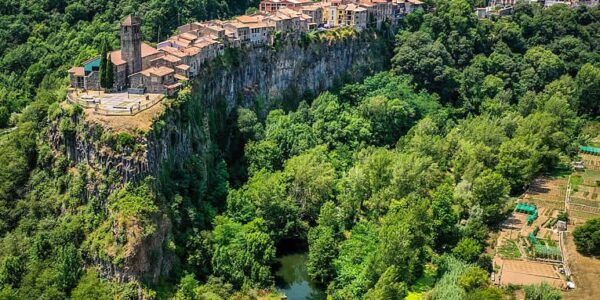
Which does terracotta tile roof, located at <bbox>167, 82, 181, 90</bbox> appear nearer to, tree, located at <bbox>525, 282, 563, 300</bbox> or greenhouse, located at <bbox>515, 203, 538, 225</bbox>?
tree, located at <bbox>525, 282, 563, 300</bbox>

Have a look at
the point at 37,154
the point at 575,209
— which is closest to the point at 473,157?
the point at 575,209

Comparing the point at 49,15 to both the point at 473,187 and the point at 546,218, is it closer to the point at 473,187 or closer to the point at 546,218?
the point at 473,187

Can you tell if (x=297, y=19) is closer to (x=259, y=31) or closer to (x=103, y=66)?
(x=259, y=31)

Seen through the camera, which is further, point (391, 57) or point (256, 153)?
point (391, 57)

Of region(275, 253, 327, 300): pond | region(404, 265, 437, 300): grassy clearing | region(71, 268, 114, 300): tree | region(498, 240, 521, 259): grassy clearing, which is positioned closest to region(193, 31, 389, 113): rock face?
region(275, 253, 327, 300): pond

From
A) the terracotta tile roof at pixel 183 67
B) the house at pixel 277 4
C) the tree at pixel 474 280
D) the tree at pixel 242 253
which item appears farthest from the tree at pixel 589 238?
the house at pixel 277 4

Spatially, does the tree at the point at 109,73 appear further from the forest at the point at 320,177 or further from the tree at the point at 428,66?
the tree at the point at 428,66

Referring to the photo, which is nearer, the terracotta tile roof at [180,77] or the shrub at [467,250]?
the shrub at [467,250]
